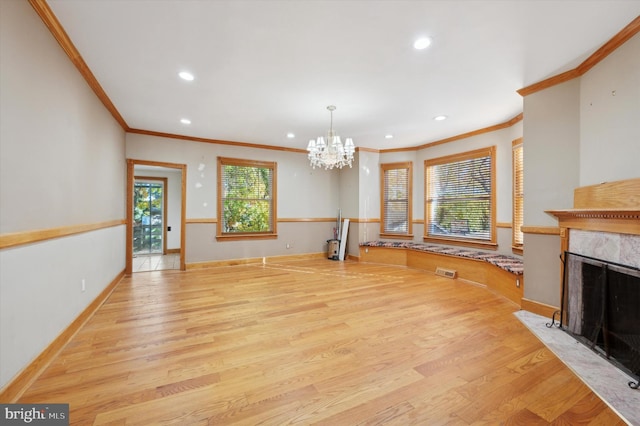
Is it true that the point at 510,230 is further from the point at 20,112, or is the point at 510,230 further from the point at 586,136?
the point at 20,112

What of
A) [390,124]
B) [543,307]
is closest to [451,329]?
[543,307]

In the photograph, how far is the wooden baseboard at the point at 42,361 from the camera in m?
1.66

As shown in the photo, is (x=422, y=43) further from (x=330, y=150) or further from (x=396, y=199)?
(x=396, y=199)

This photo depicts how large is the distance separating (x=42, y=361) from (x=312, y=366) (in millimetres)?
2013

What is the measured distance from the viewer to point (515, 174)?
14.2ft

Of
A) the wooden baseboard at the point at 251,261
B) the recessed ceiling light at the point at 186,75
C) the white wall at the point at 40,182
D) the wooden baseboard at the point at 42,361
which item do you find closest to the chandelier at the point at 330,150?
the recessed ceiling light at the point at 186,75

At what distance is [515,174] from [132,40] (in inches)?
207

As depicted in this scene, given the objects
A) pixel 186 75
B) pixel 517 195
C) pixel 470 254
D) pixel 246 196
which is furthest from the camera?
pixel 246 196

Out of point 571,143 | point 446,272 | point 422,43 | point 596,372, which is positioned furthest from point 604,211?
point 446,272

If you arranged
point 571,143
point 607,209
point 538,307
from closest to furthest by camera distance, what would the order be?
point 607,209 → point 571,143 → point 538,307

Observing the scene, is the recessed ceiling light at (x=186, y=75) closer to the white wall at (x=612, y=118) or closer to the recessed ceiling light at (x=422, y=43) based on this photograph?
the recessed ceiling light at (x=422, y=43)

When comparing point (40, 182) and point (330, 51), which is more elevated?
point (330, 51)

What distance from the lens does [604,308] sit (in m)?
2.20

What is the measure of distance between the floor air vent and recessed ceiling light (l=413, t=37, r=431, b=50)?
3828mm
